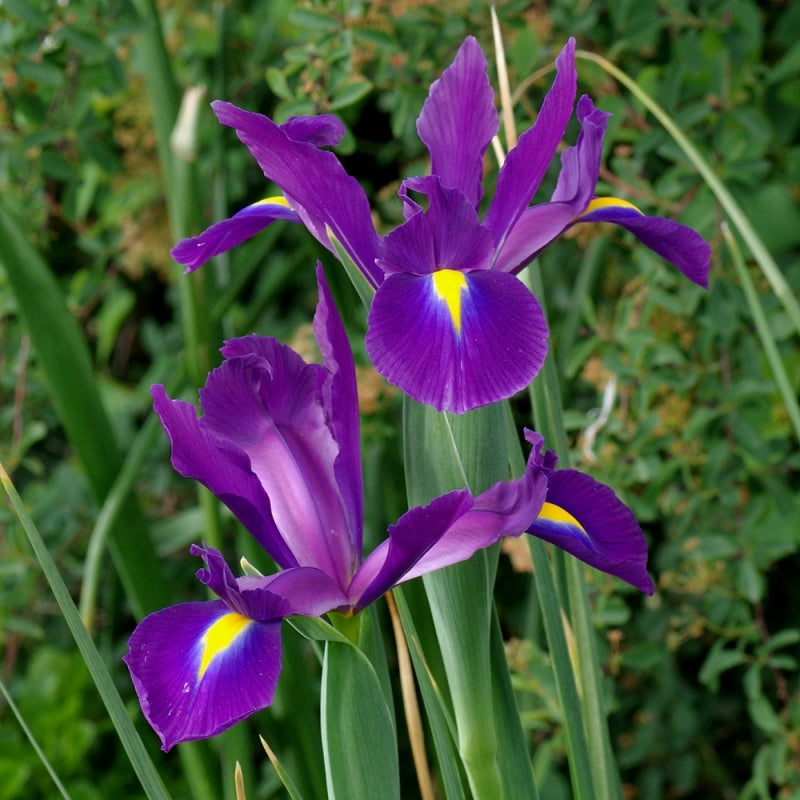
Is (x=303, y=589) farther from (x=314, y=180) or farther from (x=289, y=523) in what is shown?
(x=314, y=180)

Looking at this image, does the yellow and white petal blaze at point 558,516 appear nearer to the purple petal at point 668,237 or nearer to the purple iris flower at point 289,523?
the purple iris flower at point 289,523

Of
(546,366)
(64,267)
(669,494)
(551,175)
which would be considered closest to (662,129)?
(551,175)

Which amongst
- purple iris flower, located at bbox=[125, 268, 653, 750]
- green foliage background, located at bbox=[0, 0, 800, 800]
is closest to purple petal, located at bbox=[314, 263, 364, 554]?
purple iris flower, located at bbox=[125, 268, 653, 750]

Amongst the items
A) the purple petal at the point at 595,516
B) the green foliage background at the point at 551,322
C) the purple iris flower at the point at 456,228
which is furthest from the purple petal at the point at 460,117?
the green foliage background at the point at 551,322

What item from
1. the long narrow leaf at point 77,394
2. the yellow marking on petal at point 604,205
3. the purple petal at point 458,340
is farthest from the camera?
the long narrow leaf at point 77,394

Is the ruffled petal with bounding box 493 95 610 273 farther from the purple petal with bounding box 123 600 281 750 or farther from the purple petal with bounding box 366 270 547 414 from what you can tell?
the purple petal with bounding box 123 600 281 750

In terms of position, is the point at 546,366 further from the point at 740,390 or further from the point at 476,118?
the point at 740,390
